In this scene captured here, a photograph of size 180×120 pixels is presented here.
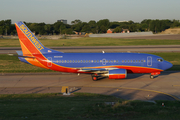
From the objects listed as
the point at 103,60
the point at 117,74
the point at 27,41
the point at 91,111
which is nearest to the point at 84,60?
the point at 103,60

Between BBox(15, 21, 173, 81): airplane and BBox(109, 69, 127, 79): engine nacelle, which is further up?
BBox(15, 21, 173, 81): airplane

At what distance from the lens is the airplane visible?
3019 cm

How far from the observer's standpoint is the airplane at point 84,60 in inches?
1188

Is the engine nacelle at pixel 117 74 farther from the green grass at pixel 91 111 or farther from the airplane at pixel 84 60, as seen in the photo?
the green grass at pixel 91 111

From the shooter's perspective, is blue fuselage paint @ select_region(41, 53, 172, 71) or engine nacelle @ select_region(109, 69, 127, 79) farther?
blue fuselage paint @ select_region(41, 53, 172, 71)

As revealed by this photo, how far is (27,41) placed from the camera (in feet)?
101

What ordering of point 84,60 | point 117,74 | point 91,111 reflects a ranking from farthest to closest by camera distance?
→ point 84,60 → point 117,74 → point 91,111

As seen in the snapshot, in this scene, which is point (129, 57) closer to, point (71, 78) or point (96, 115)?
point (71, 78)

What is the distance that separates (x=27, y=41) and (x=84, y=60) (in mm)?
9211

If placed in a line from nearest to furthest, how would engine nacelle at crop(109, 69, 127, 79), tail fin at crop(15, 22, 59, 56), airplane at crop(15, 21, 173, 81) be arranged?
1. engine nacelle at crop(109, 69, 127, 79)
2. airplane at crop(15, 21, 173, 81)
3. tail fin at crop(15, 22, 59, 56)

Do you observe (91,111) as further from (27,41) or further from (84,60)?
(27,41)

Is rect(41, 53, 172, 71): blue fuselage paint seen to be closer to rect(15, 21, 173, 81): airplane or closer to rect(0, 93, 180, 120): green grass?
rect(15, 21, 173, 81): airplane

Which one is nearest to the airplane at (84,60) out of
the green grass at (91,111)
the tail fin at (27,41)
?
the tail fin at (27,41)

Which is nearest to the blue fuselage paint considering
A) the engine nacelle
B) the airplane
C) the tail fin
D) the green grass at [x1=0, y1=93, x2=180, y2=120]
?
the airplane
